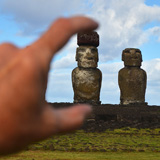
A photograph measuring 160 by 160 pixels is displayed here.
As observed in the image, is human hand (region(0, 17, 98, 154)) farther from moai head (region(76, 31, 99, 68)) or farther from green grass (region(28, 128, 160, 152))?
moai head (region(76, 31, 99, 68))

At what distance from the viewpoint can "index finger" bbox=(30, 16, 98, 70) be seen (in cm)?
97

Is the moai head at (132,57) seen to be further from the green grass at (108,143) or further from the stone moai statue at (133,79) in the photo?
the green grass at (108,143)

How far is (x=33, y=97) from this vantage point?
92 centimetres

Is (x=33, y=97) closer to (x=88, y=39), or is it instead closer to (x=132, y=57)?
(x=88, y=39)

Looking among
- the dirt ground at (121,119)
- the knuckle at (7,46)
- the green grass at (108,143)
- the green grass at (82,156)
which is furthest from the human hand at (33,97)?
the dirt ground at (121,119)

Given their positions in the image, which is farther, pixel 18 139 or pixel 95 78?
pixel 95 78

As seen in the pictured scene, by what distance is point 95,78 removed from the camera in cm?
1739

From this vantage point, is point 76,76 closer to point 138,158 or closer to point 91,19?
point 138,158

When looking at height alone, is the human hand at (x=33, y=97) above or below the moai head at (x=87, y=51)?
below

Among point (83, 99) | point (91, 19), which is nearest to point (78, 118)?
point (91, 19)

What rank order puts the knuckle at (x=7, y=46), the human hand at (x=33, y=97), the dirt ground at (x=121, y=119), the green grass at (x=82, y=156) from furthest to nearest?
the dirt ground at (x=121, y=119), the green grass at (x=82, y=156), the knuckle at (x=7, y=46), the human hand at (x=33, y=97)

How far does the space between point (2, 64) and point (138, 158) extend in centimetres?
642

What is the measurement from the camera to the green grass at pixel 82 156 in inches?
275

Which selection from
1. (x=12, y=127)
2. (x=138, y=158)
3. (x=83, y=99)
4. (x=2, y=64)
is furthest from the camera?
(x=83, y=99)
